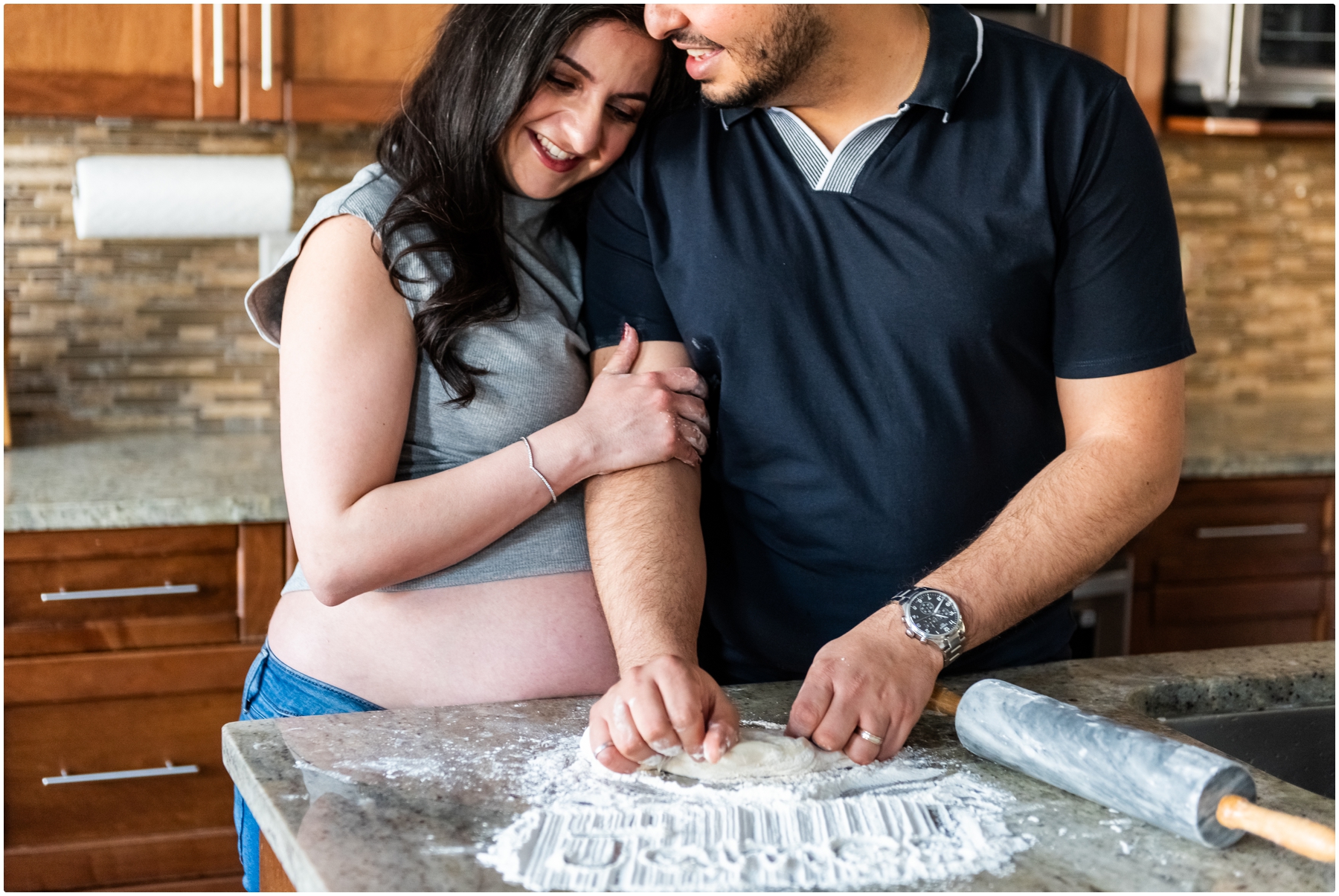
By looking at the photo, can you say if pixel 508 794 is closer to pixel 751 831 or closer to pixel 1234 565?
pixel 751 831

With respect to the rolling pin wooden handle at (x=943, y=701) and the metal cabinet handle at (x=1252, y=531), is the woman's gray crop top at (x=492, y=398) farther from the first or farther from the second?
the metal cabinet handle at (x=1252, y=531)

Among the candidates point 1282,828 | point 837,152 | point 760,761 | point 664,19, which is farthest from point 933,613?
point 664,19

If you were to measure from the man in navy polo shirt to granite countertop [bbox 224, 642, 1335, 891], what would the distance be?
125 millimetres

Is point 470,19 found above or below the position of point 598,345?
above

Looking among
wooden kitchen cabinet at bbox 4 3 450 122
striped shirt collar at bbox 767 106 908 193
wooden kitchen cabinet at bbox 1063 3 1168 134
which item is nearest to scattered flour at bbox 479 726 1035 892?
striped shirt collar at bbox 767 106 908 193

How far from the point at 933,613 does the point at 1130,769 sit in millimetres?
284

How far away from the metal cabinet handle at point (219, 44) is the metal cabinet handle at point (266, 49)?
0.06 meters

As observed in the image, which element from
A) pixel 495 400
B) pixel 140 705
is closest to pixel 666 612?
pixel 495 400

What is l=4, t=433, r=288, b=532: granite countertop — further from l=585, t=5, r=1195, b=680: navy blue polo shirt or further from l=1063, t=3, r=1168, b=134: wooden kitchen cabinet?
l=1063, t=3, r=1168, b=134: wooden kitchen cabinet

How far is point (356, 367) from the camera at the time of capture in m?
1.21

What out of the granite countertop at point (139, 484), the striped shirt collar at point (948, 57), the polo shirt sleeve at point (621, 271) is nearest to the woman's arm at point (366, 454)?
the polo shirt sleeve at point (621, 271)

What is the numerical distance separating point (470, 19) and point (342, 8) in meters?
1.03

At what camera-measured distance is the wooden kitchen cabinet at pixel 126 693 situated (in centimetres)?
191

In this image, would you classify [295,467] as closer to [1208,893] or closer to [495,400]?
[495,400]
